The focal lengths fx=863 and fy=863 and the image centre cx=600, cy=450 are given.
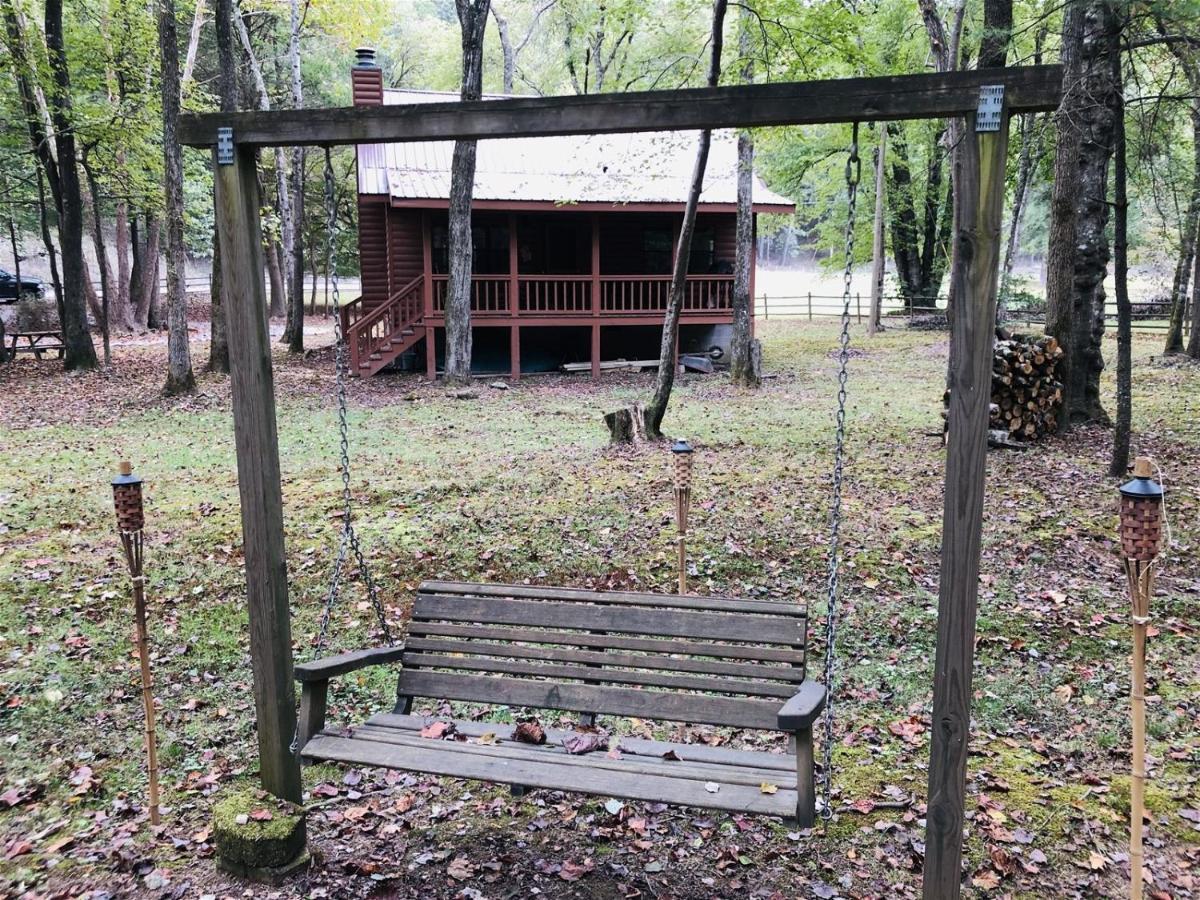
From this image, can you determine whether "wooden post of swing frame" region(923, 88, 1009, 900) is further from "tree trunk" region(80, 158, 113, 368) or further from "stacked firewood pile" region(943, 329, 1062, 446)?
"tree trunk" region(80, 158, 113, 368)

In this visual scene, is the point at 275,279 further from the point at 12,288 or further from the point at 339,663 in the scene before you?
the point at 339,663

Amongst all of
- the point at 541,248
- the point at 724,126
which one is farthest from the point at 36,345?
the point at 724,126

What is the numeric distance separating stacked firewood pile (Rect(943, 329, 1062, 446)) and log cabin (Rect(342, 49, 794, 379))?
30.2ft

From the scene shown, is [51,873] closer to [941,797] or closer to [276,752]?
[276,752]

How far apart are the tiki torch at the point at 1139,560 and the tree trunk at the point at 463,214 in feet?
47.9

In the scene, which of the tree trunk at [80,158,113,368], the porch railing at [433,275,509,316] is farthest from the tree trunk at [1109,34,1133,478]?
the tree trunk at [80,158,113,368]

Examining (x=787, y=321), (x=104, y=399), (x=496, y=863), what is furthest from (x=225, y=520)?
(x=787, y=321)

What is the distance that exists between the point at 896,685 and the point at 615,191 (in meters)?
16.3

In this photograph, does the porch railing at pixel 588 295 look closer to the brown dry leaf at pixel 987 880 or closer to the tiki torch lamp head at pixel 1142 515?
the brown dry leaf at pixel 987 880

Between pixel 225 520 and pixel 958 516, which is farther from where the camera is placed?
pixel 225 520

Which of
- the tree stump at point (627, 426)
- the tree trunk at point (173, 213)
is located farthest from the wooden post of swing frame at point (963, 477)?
the tree trunk at point (173, 213)

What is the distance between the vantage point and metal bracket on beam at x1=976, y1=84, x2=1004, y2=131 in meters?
2.97

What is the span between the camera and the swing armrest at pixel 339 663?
149 inches

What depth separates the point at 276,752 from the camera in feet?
12.7
